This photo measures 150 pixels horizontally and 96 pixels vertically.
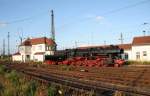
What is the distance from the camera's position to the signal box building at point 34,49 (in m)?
78.3

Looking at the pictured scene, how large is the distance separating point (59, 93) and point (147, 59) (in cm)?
4034

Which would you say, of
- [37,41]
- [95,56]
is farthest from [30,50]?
[95,56]

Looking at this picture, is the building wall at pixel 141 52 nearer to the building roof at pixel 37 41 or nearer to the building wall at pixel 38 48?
the building roof at pixel 37 41

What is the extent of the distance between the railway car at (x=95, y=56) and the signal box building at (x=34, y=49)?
29063 mm

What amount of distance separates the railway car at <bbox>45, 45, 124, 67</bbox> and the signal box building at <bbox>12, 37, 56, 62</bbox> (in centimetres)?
2906

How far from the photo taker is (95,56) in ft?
132

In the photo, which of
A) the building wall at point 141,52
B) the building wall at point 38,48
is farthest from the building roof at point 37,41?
the building wall at point 141,52

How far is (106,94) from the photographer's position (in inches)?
569

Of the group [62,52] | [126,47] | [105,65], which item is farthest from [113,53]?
[126,47]

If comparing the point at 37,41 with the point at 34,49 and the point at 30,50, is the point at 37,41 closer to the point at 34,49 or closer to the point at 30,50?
the point at 34,49

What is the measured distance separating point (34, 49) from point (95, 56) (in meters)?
49.6

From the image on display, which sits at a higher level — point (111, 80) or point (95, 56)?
point (95, 56)

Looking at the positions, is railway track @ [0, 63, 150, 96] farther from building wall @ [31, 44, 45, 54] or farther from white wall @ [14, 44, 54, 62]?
white wall @ [14, 44, 54, 62]

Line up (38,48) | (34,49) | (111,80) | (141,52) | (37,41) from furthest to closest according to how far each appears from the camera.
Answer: (34,49) < (37,41) < (38,48) < (141,52) < (111,80)
